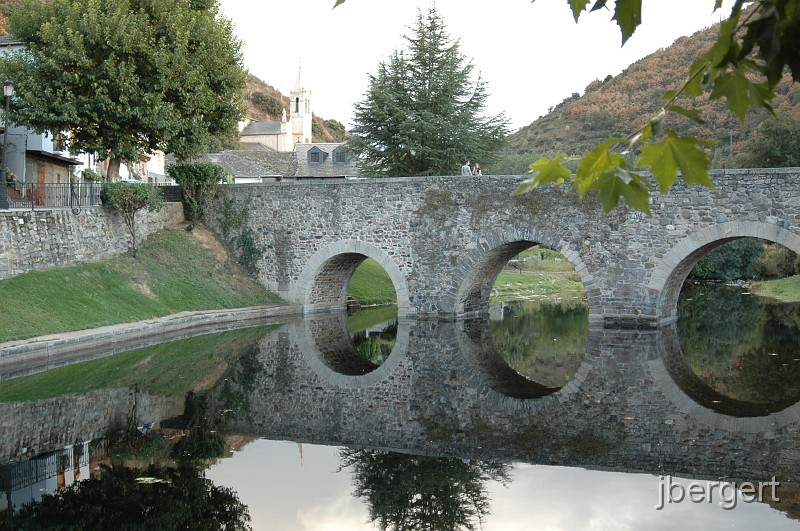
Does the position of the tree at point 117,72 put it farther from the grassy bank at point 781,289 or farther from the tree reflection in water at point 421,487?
the grassy bank at point 781,289

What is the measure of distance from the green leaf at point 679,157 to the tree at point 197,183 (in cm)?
2431

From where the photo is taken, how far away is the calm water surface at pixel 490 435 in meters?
7.43

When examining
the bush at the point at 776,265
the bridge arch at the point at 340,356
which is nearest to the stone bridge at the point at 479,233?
the bridge arch at the point at 340,356

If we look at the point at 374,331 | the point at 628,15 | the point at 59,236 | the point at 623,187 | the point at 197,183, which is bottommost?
the point at 374,331

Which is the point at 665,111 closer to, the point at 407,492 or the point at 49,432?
the point at 407,492

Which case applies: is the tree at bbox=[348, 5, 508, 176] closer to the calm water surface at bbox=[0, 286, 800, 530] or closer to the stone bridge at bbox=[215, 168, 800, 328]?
the stone bridge at bbox=[215, 168, 800, 328]

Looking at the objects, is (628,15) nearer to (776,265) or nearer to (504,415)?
(504,415)

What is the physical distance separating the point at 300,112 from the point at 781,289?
212ft

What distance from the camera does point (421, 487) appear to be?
317 inches

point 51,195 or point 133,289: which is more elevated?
point 51,195

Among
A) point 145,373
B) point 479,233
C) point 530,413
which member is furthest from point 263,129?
point 530,413

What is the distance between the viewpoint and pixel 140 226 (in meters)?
23.6

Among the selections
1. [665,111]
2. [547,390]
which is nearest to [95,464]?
[547,390]

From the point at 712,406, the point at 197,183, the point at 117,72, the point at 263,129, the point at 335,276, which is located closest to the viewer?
the point at 712,406
